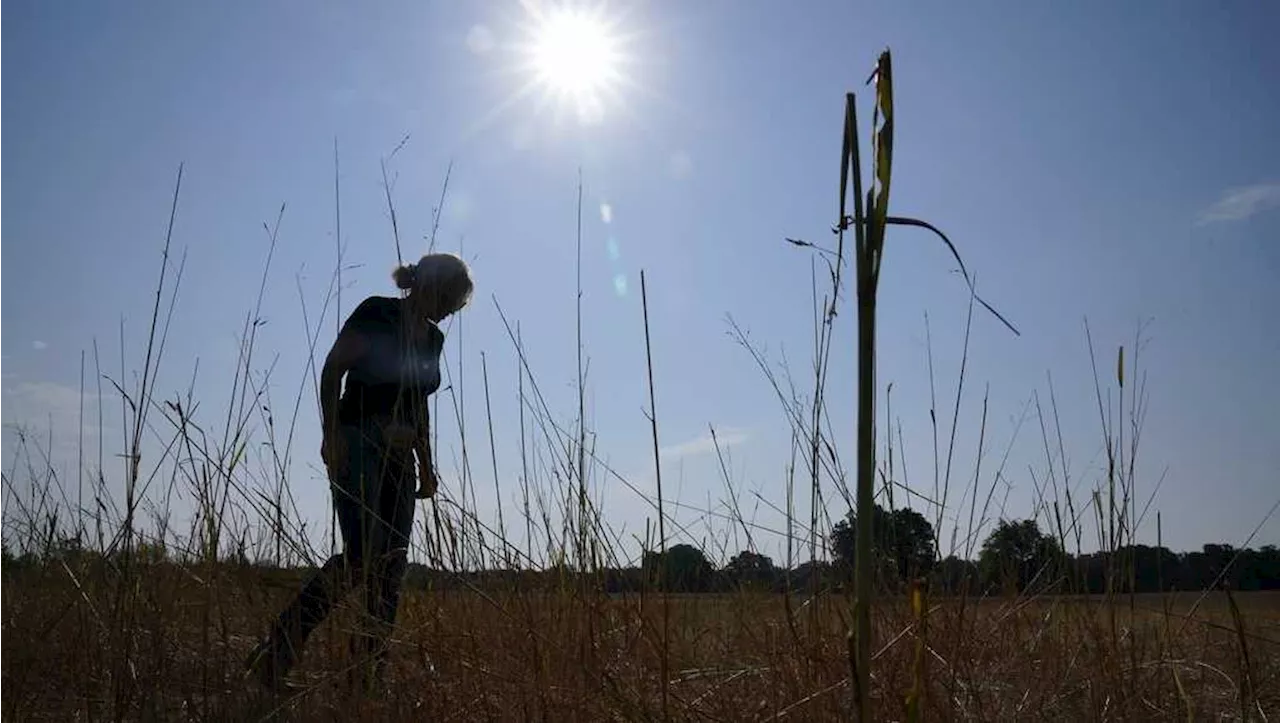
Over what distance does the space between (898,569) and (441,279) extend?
1.30 metres

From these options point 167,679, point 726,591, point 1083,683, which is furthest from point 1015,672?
point 167,679

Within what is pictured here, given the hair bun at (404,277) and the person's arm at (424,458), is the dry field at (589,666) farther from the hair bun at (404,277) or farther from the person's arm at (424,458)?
the hair bun at (404,277)

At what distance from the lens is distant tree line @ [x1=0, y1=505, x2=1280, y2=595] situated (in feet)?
6.08

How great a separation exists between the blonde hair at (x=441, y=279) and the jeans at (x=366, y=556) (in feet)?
1.20

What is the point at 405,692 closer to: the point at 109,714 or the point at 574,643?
the point at 574,643

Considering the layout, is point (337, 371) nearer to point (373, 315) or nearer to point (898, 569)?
point (373, 315)

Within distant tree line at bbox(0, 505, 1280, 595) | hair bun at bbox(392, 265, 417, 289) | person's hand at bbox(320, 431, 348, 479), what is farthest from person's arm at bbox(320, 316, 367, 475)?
distant tree line at bbox(0, 505, 1280, 595)

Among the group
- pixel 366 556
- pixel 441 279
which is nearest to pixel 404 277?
pixel 441 279

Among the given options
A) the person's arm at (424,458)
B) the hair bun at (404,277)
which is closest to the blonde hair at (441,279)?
the hair bun at (404,277)

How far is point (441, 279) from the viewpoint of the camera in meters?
2.50

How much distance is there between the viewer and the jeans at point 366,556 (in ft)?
6.20

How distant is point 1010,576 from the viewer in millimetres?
2678

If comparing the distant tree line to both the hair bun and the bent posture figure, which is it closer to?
the bent posture figure

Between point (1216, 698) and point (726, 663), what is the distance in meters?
1.07
